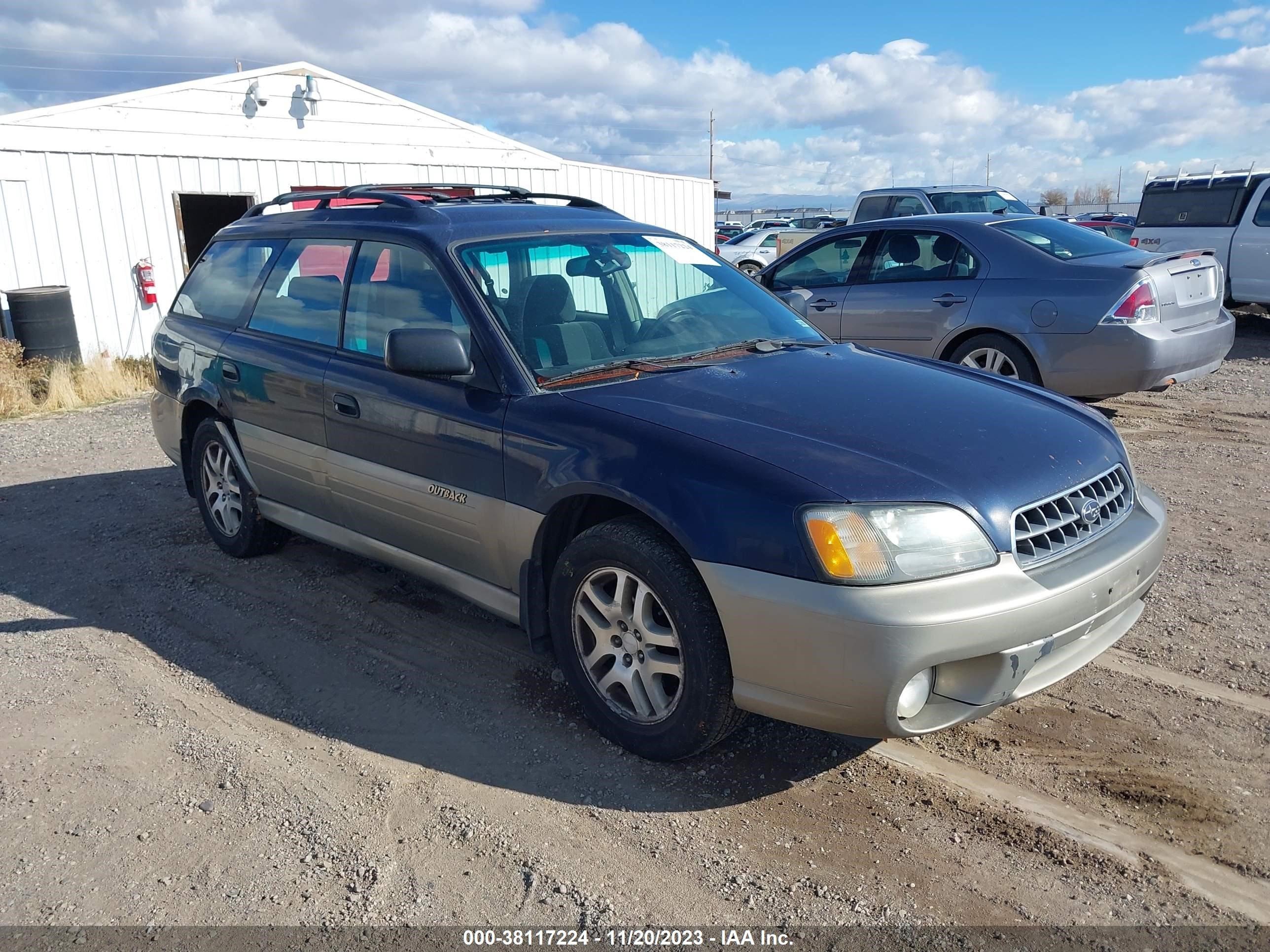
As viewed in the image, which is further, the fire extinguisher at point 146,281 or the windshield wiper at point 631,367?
→ the fire extinguisher at point 146,281

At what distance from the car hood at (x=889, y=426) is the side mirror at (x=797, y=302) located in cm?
87

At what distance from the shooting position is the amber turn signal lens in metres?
2.74

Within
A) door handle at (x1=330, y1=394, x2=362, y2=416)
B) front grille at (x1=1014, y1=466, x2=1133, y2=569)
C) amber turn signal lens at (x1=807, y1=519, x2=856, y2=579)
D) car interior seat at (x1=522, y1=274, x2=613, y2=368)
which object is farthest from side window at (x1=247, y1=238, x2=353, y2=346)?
front grille at (x1=1014, y1=466, x2=1133, y2=569)

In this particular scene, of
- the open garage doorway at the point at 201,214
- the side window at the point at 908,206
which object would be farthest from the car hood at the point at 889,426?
the side window at the point at 908,206

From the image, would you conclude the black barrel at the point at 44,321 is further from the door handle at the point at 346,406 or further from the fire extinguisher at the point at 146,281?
the door handle at the point at 346,406

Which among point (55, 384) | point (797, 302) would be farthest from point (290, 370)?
point (55, 384)

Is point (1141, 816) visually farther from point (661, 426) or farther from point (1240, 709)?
point (661, 426)

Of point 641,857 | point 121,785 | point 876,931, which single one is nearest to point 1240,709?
point 876,931

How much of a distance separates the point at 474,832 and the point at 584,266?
2329mm

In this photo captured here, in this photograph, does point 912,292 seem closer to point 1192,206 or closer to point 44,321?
point 1192,206

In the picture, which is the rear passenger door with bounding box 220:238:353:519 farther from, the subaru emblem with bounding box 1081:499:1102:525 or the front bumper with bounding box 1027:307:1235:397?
the front bumper with bounding box 1027:307:1235:397

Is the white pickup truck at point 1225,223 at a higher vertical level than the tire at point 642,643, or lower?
higher

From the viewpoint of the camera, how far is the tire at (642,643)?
3.01m

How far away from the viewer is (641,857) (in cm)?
287
